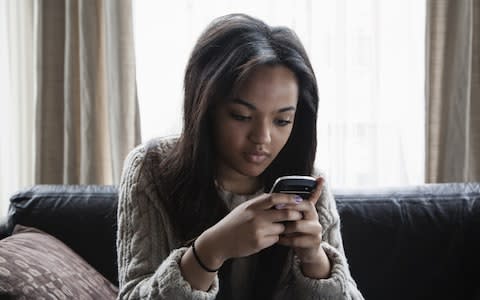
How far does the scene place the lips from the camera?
1277 millimetres

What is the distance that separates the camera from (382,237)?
200 cm

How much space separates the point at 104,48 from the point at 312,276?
1491 mm

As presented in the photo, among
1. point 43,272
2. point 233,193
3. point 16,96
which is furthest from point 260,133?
point 16,96

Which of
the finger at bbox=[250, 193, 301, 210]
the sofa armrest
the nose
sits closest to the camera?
the finger at bbox=[250, 193, 301, 210]

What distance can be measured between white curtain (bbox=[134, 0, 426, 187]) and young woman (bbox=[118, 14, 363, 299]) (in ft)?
3.32

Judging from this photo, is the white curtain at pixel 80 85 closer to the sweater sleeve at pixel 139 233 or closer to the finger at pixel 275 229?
the sweater sleeve at pixel 139 233

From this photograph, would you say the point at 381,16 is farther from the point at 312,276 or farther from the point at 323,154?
the point at 312,276

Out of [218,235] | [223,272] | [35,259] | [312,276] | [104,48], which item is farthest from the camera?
[104,48]

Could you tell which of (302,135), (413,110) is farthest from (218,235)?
(413,110)

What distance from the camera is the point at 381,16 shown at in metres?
2.44

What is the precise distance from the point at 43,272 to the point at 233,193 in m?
0.52

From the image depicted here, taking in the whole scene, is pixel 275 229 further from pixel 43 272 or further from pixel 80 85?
pixel 80 85

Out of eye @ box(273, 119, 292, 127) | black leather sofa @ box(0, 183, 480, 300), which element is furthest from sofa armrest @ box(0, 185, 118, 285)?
eye @ box(273, 119, 292, 127)

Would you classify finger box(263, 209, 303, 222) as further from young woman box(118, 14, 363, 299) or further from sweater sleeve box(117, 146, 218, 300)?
sweater sleeve box(117, 146, 218, 300)
